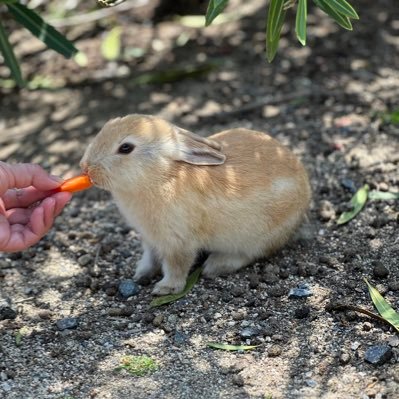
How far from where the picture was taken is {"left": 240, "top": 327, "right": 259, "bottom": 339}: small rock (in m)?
4.78

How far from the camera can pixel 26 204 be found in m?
5.40

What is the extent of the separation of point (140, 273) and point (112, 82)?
3.48m

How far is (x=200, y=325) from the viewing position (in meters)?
4.95

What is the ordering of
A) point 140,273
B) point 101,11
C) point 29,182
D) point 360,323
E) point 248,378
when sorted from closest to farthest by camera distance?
point 248,378, point 360,323, point 29,182, point 140,273, point 101,11

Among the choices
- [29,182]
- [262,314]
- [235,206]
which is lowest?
[262,314]

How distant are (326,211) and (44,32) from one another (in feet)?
8.52

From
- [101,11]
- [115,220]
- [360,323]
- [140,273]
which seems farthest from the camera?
[101,11]

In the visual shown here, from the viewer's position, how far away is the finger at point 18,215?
529 centimetres

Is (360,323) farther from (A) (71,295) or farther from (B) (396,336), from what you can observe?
(A) (71,295)

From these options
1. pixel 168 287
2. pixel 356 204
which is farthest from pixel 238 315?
pixel 356 204

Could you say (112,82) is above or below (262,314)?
below

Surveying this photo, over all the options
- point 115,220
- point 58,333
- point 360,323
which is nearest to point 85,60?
point 115,220

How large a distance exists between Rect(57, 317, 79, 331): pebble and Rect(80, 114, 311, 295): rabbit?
57 cm

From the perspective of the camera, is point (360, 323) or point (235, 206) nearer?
point (360, 323)
